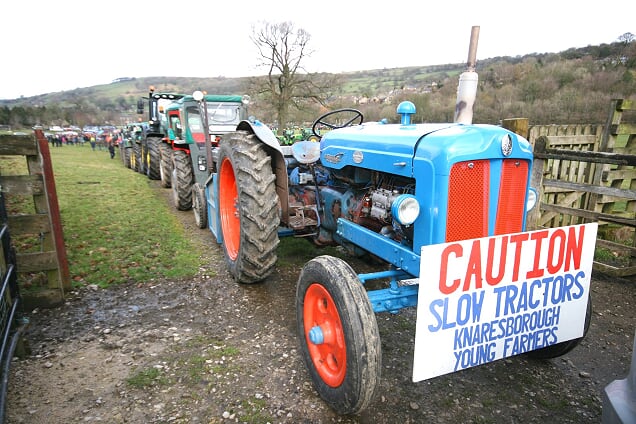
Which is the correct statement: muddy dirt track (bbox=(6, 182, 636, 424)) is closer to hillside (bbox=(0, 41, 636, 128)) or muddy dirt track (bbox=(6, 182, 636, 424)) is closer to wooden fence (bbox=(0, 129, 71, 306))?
wooden fence (bbox=(0, 129, 71, 306))

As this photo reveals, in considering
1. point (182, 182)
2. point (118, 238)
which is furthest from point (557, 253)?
point (182, 182)

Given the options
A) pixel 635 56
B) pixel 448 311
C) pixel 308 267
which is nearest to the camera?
pixel 448 311

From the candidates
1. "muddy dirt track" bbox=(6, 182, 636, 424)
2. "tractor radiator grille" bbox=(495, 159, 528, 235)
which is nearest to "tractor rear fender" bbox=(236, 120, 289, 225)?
"muddy dirt track" bbox=(6, 182, 636, 424)

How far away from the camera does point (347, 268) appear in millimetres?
2119

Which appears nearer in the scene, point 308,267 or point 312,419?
point 312,419

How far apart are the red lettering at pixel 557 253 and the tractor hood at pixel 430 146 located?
1.67ft

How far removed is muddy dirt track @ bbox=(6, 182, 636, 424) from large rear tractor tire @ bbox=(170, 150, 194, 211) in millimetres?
3400

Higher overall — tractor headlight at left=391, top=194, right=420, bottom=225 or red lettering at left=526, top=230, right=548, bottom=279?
tractor headlight at left=391, top=194, right=420, bottom=225

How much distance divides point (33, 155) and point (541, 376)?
4.04 m

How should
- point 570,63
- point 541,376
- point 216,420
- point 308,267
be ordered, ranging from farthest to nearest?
point 570,63, point 541,376, point 308,267, point 216,420

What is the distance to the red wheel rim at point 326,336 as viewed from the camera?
2143mm

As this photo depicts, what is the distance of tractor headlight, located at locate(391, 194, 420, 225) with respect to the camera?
2.18 metres

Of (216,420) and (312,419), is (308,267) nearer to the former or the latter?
(312,419)

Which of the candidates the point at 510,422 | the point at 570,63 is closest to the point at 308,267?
the point at 510,422
